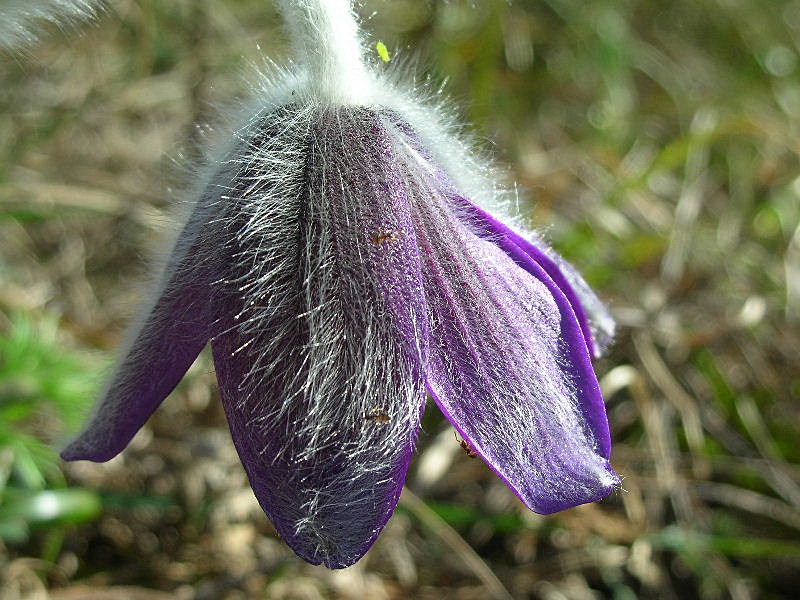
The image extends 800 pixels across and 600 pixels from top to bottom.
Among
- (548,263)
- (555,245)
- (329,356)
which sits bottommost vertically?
(555,245)

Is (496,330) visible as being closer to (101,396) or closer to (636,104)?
(101,396)

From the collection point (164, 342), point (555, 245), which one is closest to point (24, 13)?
point (164, 342)

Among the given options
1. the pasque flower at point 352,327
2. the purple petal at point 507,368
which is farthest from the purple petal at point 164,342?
the purple petal at point 507,368

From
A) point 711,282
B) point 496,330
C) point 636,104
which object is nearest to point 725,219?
point 711,282

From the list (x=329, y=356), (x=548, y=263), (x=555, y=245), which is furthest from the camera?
(x=555, y=245)

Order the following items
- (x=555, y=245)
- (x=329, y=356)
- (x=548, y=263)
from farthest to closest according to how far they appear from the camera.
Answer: (x=555, y=245)
(x=548, y=263)
(x=329, y=356)

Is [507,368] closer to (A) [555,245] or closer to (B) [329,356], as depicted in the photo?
(B) [329,356]

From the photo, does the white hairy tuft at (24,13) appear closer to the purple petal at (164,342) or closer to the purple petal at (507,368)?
the purple petal at (164,342)

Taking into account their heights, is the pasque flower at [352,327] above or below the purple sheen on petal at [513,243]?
below
